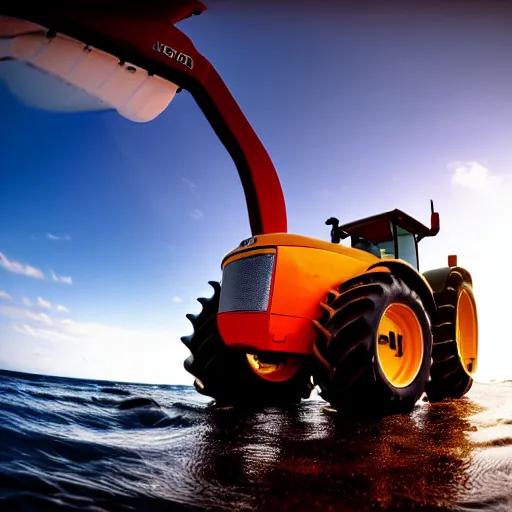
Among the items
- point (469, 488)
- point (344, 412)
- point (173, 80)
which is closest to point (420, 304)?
point (344, 412)

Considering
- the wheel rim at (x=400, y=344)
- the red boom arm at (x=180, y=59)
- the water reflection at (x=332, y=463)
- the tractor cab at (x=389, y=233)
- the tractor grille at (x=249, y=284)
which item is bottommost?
the water reflection at (x=332, y=463)

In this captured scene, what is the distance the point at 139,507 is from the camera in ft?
3.49

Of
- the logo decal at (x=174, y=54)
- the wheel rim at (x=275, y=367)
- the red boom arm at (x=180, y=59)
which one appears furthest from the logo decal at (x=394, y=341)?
the logo decal at (x=174, y=54)

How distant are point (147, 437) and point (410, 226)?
3310 mm

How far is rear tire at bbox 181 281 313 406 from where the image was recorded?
11.8 feet

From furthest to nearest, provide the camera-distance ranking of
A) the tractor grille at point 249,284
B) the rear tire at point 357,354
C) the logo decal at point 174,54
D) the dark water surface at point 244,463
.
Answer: the logo decal at point 174,54 < the tractor grille at point 249,284 < the rear tire at point 357,354 < the dark water surface at point 244,463

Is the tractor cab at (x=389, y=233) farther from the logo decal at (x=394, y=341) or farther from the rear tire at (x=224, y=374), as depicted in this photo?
the rear tire at (x=224, y=374)

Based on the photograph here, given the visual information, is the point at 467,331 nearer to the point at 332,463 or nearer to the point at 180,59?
the point at 332,463

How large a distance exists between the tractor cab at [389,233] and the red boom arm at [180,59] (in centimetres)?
74

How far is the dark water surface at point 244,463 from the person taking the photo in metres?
1.15

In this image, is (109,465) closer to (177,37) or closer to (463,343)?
(177,37)

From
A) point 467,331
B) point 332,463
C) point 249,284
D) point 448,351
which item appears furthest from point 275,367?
point 467,331

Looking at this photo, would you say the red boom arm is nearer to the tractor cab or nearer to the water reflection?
the tractor cab

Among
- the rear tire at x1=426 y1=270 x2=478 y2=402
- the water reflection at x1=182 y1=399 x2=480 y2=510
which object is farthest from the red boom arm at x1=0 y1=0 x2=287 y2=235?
the water reflection at x1=182 y1=399 x2=480 y2=510
